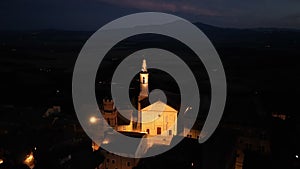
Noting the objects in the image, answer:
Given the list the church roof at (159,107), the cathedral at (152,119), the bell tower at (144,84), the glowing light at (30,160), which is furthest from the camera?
the bell tower at (144,84)

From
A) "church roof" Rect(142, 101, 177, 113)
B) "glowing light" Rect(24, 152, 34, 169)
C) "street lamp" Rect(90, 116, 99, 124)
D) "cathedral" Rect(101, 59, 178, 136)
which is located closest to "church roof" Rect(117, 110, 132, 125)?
"cathedral" Rect(101, 59, 178, 136)

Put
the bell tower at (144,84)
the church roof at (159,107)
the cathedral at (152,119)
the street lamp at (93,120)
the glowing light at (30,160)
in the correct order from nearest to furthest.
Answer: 1. the glowing light at (30,160)
2. the church roof at (159,107)
3. the cathedral at (152,119)
4. the street lamp at (93,120)
5. the bell tower at (144,84)

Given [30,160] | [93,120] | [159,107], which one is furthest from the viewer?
[93,120]

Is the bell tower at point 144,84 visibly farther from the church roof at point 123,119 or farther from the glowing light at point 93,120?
the glowing light at point 93,120

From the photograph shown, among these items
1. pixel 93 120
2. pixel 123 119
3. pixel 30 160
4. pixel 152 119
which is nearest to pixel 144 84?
pixel 123 119

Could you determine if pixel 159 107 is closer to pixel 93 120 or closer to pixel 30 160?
pixel 93 120

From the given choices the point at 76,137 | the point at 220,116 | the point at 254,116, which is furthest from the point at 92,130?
the point at 254,116

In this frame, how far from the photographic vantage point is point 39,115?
3812cm

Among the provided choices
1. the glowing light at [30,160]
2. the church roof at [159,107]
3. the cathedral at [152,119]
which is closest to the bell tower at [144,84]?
the cathedral at [152,119]

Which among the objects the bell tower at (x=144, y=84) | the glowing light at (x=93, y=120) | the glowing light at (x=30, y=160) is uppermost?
the bell tower at (x=144, y=84)

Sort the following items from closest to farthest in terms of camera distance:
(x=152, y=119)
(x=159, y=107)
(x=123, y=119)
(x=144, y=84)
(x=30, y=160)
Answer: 1. (x=30, y=160)
2. (x=159, y=107)
3. (x=152, y=119)
4. (x=123, y=119)
5. (x=144, y=84)

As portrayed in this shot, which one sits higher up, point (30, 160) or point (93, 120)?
point (93, 120)

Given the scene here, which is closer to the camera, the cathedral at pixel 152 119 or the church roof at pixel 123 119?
the cathedral at pixel 152 119

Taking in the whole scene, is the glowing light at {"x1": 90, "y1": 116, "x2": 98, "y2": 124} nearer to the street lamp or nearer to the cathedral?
the street lamp
